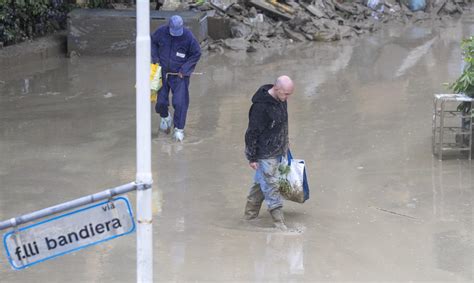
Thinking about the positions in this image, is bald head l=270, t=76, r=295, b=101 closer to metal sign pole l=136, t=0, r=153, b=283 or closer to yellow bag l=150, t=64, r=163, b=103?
metal sign pole l=136, t=0, r=153, b=283

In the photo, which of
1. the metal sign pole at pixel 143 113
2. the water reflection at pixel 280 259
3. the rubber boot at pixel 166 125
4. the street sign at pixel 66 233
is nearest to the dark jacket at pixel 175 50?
the rubber boot at pixel 166 125

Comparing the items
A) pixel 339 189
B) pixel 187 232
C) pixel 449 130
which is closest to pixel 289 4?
pixel 449 130

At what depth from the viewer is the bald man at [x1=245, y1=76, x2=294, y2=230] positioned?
771 centimetres

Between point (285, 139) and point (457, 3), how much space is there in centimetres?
1777

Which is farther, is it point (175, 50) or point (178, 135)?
point (178, 135)

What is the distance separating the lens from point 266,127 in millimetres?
7742

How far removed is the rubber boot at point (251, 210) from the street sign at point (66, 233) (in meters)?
3.12

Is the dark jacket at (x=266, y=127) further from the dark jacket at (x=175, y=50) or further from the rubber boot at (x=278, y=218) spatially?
the dark jacket at (x=175, y=50)

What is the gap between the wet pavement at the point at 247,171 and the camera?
7211 mm

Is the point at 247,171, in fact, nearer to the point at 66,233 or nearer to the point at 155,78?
the point at 155,78

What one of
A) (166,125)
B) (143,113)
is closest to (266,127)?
(143,113)

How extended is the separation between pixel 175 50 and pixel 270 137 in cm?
337


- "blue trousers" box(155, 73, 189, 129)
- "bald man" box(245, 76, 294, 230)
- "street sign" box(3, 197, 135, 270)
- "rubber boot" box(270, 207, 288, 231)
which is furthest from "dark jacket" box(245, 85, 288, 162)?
"blue trousers" box(155, 73, 189, 129)

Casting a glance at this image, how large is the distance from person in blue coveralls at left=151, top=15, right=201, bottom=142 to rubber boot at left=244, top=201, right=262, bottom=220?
9.71 ft
